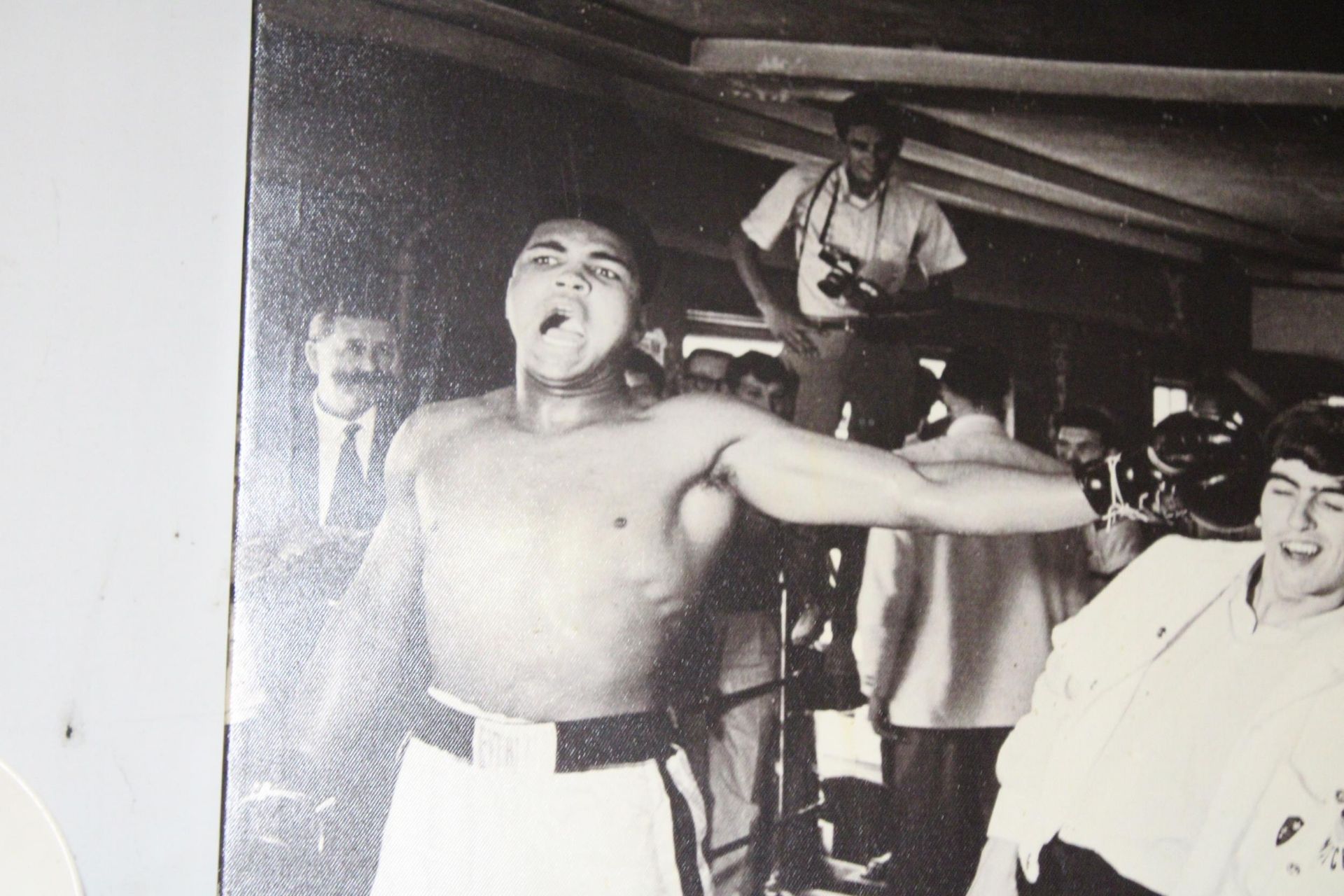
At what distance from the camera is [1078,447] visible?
1411mm

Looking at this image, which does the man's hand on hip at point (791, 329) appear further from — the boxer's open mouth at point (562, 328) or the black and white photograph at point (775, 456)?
the boxer's open mouth at point (562, 328)

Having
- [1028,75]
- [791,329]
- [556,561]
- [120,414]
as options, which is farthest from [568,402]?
[1028,75]

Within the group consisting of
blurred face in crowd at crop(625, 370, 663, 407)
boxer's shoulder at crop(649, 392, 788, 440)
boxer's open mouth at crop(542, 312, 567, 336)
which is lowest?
boxer's shoulder at crop(649, 392, 788, 440)

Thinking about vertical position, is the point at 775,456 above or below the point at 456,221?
below

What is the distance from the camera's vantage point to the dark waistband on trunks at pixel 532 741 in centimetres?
125

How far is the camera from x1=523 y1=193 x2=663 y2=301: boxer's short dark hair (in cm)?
133

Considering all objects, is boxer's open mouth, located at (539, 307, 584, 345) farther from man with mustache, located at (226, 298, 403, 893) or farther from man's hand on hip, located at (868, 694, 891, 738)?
man's hand on hip, located at (868, 694, 891, 738)

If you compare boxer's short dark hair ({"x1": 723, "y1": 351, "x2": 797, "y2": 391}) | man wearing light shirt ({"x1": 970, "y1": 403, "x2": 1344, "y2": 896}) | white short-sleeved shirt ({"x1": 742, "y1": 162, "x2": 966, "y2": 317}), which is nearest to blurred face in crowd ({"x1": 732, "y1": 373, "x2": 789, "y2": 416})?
boxer's short dark hair ({"x1": 723, "y1": 351, "x2": 797, "y2": 391})

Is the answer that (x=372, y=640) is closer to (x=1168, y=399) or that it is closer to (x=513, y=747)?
(x=513, y=747)

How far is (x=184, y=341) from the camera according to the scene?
1251 mm

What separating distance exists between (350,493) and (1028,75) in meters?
1.07

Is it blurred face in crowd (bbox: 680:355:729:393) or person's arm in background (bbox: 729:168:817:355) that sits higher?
person's arm in background (bbox: 729:168:817:355)

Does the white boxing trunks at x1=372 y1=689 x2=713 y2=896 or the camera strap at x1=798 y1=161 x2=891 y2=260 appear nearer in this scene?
the white boxing trunks at x1=372 y1=689 x2=713 y2=896

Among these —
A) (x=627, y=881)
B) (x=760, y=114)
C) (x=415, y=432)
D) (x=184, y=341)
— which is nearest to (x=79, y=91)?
(x=184, y=341)
